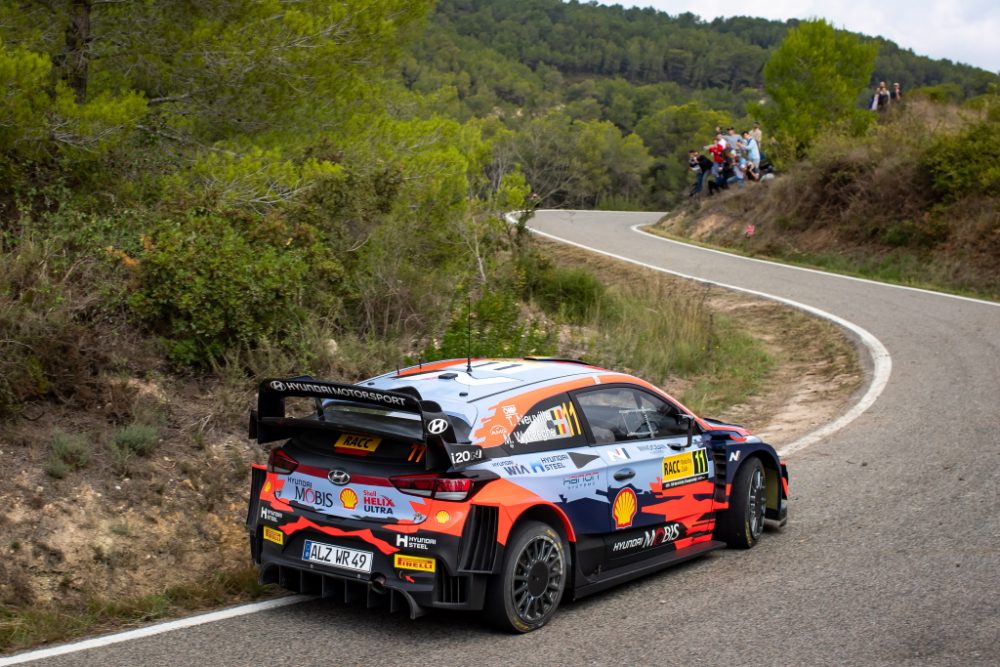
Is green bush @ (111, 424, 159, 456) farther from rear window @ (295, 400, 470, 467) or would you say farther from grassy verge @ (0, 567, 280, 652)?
rear window @ (295, 400, 470, 467)

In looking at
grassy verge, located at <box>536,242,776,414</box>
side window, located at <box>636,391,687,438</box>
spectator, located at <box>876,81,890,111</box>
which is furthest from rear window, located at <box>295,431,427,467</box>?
spectator, located at <box>876,81,890,111</box>

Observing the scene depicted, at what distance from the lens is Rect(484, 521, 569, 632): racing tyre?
19.1 ft

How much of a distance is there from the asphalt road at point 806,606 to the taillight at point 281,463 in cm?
86

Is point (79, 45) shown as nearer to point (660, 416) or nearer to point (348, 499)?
point (348, 499)

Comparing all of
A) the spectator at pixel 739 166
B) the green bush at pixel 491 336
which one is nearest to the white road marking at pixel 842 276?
the spectator at pixel 739 166

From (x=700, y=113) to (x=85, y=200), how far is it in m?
80.9

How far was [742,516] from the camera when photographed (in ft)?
25.2

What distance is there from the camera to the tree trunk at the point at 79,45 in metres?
10.9

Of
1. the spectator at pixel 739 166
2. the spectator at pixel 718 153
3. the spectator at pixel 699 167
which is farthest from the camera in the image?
the spectator at pixel 699 167

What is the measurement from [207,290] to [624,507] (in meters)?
4.71

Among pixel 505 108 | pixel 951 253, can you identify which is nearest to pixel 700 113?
pixel 505 108

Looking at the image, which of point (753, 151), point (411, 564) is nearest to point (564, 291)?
point (411, 564)

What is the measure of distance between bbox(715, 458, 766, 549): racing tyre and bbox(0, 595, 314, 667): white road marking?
3.11 meters

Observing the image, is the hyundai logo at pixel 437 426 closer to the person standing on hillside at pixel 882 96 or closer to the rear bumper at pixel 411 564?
the rear bumper at pixel 411 564
